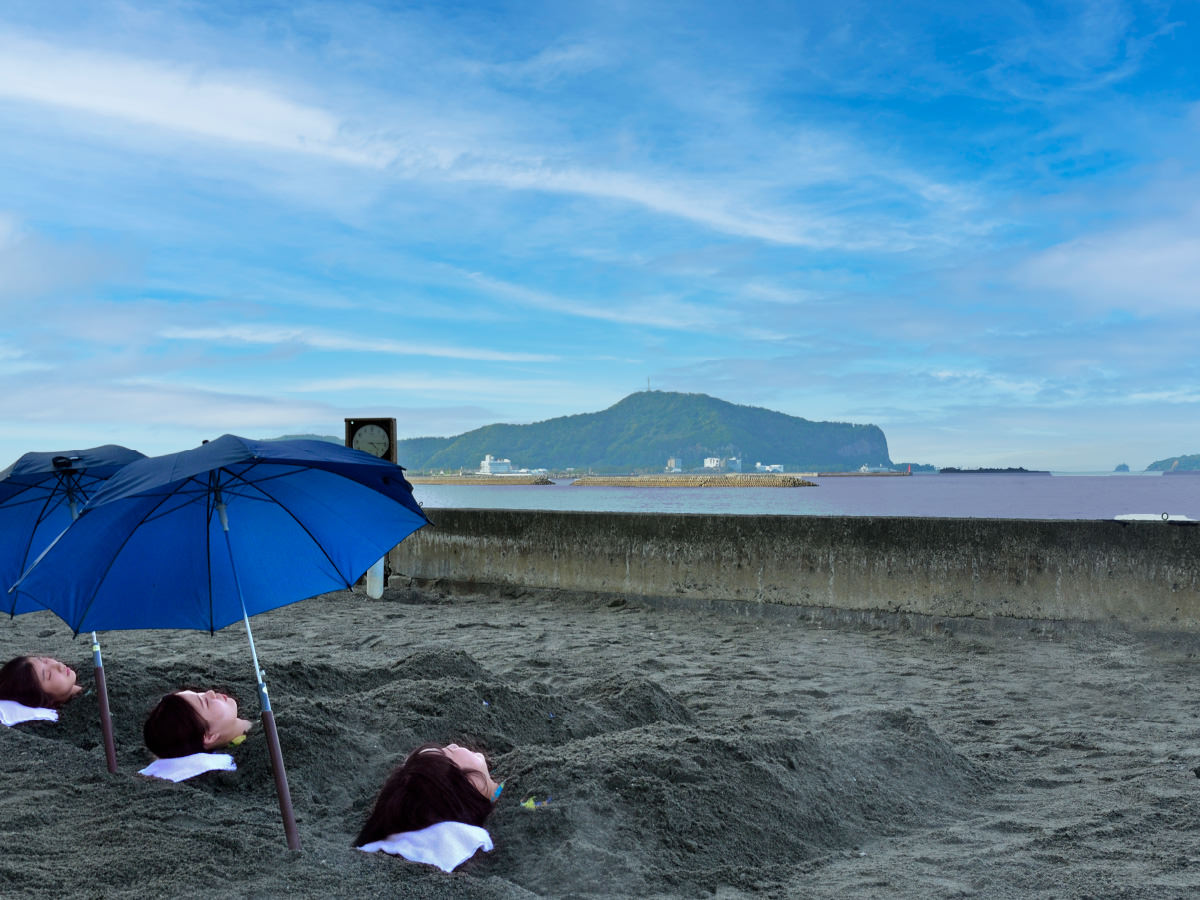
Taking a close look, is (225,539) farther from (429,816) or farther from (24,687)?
(24,687)

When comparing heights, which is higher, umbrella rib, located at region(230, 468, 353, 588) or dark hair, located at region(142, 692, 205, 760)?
umbrella rib, located at region(230, 468, 353, 588)

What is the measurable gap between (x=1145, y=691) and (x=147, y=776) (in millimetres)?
5728

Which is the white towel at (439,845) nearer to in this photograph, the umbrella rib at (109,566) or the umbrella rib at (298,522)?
the umbrella rib at (298,522)

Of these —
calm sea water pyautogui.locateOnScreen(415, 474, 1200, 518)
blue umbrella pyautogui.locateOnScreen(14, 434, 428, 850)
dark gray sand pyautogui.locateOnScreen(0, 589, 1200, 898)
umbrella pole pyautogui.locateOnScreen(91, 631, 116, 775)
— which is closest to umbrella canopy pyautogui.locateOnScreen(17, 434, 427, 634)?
blue umbrella pyautogui.locateOnScreen(14, 434, 428, 850)

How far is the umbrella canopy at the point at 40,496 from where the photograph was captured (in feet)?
15.2

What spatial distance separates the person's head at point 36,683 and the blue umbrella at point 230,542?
185 centimetres

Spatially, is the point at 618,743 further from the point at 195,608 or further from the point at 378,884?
the point at 195,608

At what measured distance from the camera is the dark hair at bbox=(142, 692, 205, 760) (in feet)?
13.5

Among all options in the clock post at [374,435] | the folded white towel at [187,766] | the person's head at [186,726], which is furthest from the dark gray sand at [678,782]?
the clock post at [374,435]

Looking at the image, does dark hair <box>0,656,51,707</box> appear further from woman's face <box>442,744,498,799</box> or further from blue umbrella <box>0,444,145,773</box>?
woman's face <box>442,744,498,799</box>

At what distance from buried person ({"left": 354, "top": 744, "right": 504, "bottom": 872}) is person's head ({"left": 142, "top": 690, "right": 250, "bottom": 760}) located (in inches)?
47.0

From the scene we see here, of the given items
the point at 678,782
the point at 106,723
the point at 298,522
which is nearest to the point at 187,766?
the point at 106,723

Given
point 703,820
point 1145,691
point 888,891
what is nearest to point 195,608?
point 703,820

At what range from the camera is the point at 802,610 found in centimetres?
828
